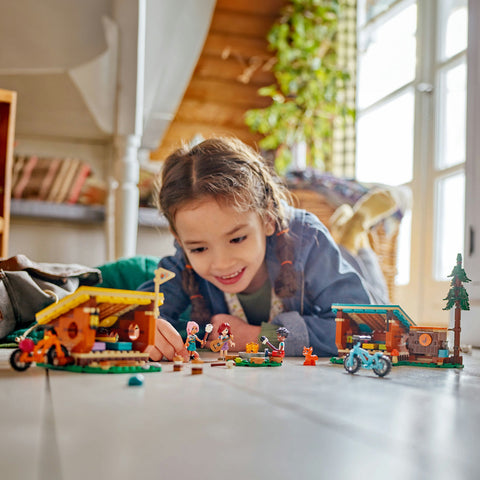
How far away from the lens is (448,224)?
2.95 m

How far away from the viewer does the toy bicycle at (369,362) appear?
0.80m

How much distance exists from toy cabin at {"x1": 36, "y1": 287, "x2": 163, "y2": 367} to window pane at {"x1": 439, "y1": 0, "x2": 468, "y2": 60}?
2.54 m

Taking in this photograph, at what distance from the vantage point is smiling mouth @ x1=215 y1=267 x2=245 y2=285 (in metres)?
1.20

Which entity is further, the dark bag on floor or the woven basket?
the woven basket

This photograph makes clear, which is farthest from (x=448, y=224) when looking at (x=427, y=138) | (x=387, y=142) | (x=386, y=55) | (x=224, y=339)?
(x=224, y=339)

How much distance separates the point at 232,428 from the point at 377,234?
6.38ft

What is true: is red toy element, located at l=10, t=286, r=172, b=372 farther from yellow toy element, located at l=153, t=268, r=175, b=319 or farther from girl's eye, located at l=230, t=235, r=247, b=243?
girl's eye, located at l=230, t=235, r=247, b=243

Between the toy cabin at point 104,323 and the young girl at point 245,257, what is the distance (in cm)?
31

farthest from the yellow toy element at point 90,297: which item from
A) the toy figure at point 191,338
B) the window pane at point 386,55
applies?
the window pane at point 386,55

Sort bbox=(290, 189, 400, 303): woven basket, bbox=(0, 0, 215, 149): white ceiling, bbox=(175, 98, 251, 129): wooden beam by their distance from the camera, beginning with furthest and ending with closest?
1. bbox=(175, 98, 251, 129): wooden beam
2. bbox=(290, 189, 400, 303): woven basket
3. bbox=(0, 0, 215, 149): white ceiling

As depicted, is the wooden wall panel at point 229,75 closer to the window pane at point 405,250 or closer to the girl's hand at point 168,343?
the window pane at point 405,250

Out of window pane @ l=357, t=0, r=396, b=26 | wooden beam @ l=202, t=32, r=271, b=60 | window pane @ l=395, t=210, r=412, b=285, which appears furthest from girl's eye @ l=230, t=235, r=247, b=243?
wooden beam @ l=202, t=32, r=271, b=60

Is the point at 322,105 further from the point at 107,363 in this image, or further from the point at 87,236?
the point at 107,363

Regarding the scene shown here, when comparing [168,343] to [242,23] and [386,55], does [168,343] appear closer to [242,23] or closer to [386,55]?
[386,55]
